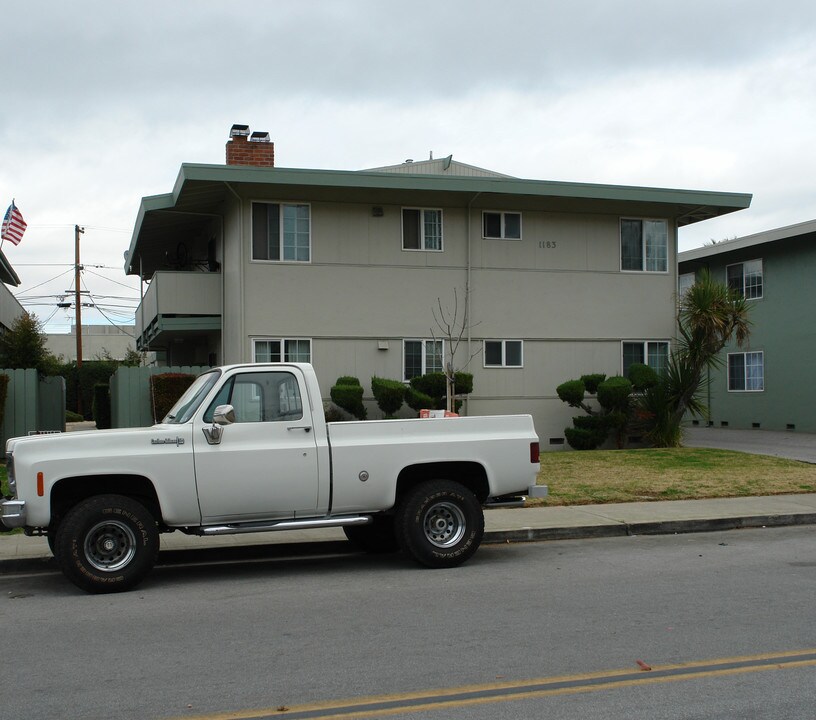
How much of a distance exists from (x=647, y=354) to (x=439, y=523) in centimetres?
1440

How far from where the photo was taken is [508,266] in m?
21.9

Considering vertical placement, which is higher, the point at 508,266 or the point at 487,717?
the point at 508,266

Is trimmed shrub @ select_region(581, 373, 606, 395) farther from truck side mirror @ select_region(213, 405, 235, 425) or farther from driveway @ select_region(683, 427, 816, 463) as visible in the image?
truck side mirror @ select_region(213, 405, 235, 425)

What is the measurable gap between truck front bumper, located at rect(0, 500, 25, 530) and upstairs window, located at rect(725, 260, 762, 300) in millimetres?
25417

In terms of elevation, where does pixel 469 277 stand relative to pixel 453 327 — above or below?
above

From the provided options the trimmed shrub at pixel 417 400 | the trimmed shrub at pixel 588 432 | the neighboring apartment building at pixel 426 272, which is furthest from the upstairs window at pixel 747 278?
the trimmed shrub at pixel 417 400

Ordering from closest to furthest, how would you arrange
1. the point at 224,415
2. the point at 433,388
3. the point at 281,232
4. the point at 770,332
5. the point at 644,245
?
the point at 224,415, the point at 433,388, the point at 281,232, the point at 644,245, the point at 770,332

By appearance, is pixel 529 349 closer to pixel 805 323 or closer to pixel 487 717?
pixel 805 323

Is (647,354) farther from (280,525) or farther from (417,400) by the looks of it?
(280,525)

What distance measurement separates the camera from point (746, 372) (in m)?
30.4

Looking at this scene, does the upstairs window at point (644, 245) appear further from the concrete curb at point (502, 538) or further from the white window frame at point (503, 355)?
the concrete curb at point (502, 538)

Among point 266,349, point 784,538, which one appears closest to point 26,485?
point 784,538

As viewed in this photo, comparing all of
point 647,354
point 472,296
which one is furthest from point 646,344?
point 472,296

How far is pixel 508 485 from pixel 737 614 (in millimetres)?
2889
